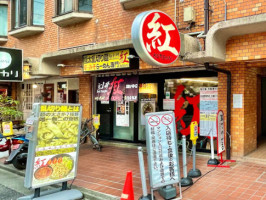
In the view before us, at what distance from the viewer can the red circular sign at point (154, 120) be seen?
5.09 m

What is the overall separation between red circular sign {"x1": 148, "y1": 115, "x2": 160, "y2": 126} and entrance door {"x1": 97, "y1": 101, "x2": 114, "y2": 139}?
647 centimetres

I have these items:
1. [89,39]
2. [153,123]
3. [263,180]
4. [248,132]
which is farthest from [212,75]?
[89,39]

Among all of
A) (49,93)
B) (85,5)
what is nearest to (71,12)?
(85,5)

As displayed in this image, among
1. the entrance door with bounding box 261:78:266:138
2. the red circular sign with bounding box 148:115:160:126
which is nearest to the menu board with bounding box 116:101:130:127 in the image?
the red circular sign with bounding box 148:115:160:126

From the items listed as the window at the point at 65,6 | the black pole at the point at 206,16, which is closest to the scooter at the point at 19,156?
the window at the point at 65,6

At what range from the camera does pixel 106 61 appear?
9.32 meters

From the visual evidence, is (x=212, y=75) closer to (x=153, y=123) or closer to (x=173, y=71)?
(x=173, y=71)

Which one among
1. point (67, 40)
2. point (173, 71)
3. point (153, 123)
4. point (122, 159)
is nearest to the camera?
point (153, 123)

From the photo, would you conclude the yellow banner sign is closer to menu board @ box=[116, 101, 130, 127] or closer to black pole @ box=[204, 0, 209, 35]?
menu board @ box=[116, 101, 130, 127]

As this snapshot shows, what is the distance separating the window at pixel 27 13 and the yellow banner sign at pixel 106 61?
442 cm

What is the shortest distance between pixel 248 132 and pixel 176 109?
2581 millimetres

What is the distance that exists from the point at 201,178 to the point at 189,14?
4681 mm

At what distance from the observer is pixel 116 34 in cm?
955

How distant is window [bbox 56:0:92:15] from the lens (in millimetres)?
10391
